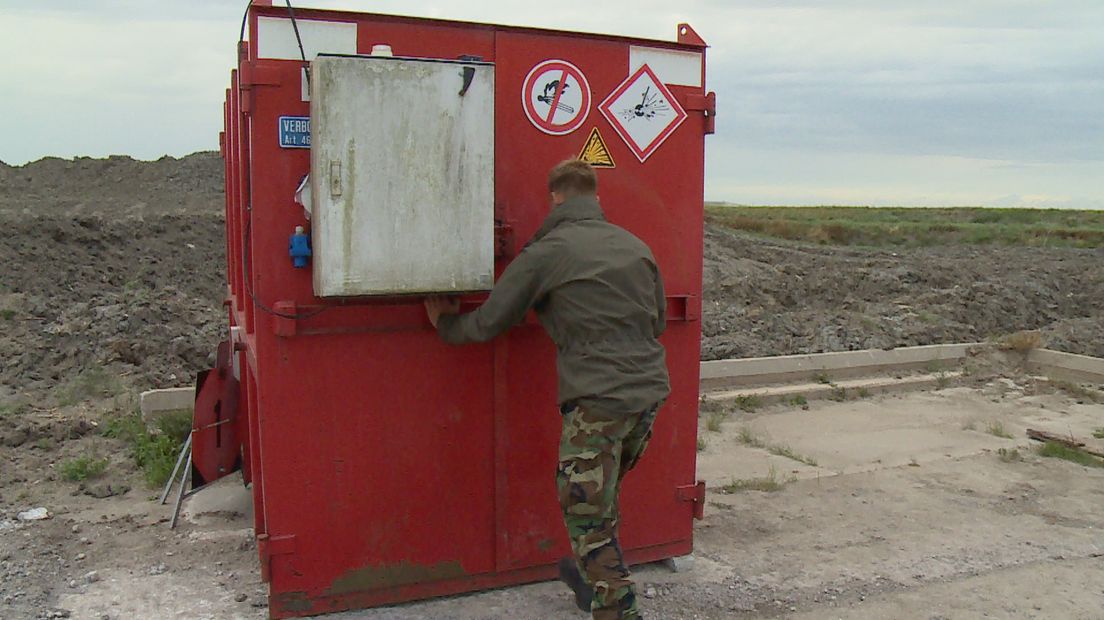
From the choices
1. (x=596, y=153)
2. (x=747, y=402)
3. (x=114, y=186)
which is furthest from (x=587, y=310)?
(x=114, y=186)

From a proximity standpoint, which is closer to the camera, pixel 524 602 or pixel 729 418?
pixel 524 602

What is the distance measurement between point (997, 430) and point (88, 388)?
7639 millimetres

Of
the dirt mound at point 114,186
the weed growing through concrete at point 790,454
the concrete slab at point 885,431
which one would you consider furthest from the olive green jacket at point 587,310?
the dirt mound at point 114,186

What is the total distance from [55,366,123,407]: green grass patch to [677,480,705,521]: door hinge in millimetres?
5221

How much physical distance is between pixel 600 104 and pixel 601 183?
365mm

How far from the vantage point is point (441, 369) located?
14.4 ft

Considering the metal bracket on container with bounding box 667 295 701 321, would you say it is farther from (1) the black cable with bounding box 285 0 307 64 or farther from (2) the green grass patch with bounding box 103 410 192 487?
(2) the green grass patch with bounding box 103 410 192 487

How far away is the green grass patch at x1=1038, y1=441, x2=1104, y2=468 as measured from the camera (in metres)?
7.32

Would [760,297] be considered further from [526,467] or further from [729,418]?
[526,467]

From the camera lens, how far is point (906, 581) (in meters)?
5.01

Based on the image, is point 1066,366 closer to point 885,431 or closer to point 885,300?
point 885,431

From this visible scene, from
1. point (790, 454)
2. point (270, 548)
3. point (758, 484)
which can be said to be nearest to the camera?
point (270, 548)

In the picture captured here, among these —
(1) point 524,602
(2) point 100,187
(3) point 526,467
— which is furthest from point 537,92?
(2) point 100,187

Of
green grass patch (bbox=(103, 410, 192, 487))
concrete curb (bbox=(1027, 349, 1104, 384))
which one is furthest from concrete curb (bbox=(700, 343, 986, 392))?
green grass patch (bbox=(103, 410, 192, 487))
